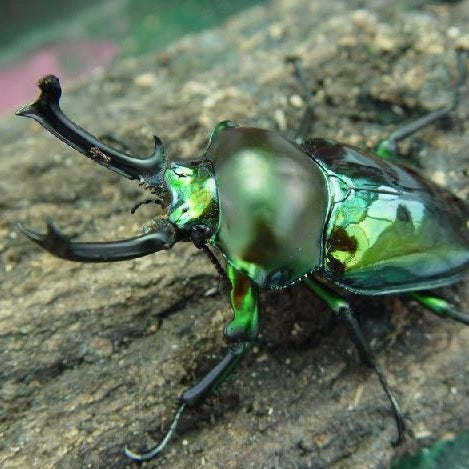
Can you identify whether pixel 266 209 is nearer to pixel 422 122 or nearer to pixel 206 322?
pixel 206 322

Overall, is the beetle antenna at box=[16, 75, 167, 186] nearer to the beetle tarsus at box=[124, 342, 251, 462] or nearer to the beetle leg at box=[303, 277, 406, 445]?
the beetle tarsus at box=[124, 342, 251, 462]

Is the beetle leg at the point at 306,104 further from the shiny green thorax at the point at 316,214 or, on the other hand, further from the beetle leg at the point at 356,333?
the beetle leg at the point at 356,333

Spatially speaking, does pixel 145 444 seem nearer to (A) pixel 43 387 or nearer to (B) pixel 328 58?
(A) pixel 43 387

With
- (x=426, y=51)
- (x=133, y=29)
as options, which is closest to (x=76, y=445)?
(x=426, y=51)

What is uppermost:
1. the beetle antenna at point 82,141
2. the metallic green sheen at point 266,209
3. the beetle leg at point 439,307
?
the beetle antenna at point 82,141

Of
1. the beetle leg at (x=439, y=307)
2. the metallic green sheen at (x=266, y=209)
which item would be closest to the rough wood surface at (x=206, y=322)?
the beetle leg at (x=439, y=307)

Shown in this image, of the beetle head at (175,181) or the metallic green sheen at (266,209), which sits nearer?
the beetle head at (175,181)

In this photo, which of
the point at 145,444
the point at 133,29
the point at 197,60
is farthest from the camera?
the point at 133,29
